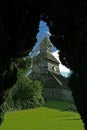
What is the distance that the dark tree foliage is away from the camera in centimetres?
834

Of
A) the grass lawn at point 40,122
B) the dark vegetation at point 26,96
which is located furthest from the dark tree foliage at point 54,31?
the dark vegetation at point 26,96

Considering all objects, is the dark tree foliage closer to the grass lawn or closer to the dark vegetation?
the grass lawn

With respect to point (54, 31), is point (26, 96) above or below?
above

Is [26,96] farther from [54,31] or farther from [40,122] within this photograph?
[54,31]

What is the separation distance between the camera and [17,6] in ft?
35.3

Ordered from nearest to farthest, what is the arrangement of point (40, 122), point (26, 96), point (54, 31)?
point (54, 31)
point (40, 122)
point (26, 96)

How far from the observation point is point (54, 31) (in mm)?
9922

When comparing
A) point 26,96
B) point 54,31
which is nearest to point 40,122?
point 54,31

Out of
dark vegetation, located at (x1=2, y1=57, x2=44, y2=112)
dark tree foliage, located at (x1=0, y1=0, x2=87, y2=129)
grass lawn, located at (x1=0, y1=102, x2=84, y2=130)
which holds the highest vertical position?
dark vegetation, located at (x1=2, y1=57, x2=44, y2=112)

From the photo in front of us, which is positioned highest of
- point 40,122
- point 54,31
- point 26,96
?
point 26,96

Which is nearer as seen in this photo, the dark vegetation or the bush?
the dark vegetation

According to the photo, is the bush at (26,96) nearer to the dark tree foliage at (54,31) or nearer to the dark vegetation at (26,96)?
the dark vegetation at (26,96)

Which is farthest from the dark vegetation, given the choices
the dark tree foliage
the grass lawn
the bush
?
the dark tree foliage

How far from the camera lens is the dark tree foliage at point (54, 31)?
328 inches
